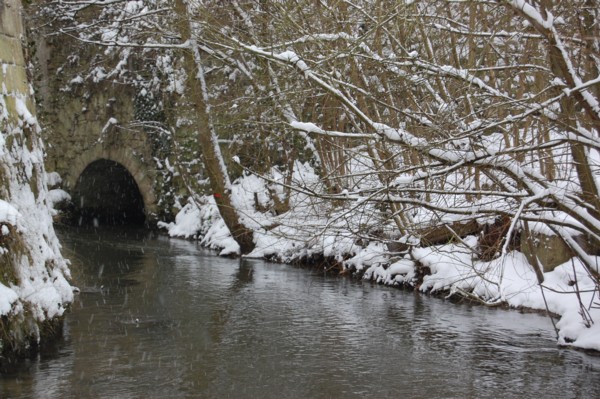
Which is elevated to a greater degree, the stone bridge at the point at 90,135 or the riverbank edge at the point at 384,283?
the stone bridge at the point at 90,135

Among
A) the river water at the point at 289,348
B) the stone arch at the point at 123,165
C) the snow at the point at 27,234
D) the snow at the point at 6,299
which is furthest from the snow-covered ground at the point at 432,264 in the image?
the stone arch at the point at 123,165

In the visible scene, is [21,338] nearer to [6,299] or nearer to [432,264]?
[6,299]

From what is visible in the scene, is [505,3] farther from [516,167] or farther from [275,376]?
[275,376]

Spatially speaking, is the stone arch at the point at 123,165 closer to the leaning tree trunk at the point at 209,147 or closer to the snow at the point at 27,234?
the leaning tree trunk at the point at 209,147

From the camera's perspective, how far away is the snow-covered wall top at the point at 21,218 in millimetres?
5598

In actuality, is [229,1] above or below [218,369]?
above

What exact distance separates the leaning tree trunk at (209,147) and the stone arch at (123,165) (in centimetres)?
480

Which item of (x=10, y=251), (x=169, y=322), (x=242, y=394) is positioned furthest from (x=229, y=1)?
(x=242, y=394)

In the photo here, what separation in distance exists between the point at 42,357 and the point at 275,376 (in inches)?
72.9

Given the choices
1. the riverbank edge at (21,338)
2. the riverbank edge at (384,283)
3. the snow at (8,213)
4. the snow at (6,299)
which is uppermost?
the snow at (8,213)

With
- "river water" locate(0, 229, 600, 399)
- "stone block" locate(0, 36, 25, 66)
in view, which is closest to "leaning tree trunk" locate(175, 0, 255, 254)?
"river water" locate(0, 229, 600, 399)

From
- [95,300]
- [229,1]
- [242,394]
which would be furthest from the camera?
[229,1]

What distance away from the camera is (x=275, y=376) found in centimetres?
545

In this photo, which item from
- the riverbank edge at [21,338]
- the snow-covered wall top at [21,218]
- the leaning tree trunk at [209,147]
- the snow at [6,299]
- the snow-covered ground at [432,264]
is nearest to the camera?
the snow at [6,299]
